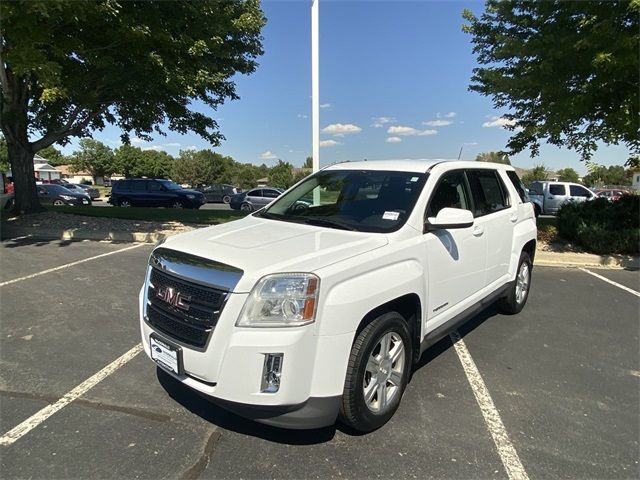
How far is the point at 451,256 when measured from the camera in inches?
146

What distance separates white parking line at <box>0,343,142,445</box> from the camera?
291cm

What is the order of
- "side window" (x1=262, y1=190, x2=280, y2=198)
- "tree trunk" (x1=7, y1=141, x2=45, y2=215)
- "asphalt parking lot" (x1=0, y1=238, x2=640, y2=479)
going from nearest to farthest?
"asphalt parking lot" (x1=0, y1=238, x2=640, y2=479), "tree trunk" (x1=7, y1=141, x2=45, y2=215), "side window" (x1=262, y1=190, x2=280, y2=198)

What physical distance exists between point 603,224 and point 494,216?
6.19m

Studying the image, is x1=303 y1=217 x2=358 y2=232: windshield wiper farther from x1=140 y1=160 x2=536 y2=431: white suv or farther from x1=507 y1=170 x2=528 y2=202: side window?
x1=507 y1=170 x2=528 y2=202: side window

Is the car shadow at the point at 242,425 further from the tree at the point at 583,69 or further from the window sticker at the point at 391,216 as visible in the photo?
the tree at the point at 583,69

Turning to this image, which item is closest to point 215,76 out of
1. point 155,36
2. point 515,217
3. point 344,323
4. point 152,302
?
point 155,36

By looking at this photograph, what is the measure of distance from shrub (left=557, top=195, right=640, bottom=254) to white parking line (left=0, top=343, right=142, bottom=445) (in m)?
8.86

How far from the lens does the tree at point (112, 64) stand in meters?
8.28

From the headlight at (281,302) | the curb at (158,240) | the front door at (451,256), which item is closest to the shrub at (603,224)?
the curb at (158,240)

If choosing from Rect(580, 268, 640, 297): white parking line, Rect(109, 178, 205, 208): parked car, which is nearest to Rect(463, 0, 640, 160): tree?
Rect(580, 268, 640, 297): white parking line

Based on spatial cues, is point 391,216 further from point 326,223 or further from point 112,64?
point 112,64

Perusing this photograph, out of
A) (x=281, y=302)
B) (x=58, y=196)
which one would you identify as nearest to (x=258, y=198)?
(x=58, y=196)

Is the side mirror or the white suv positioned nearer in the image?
the white suv

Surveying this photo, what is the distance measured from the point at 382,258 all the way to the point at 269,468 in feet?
4.77
